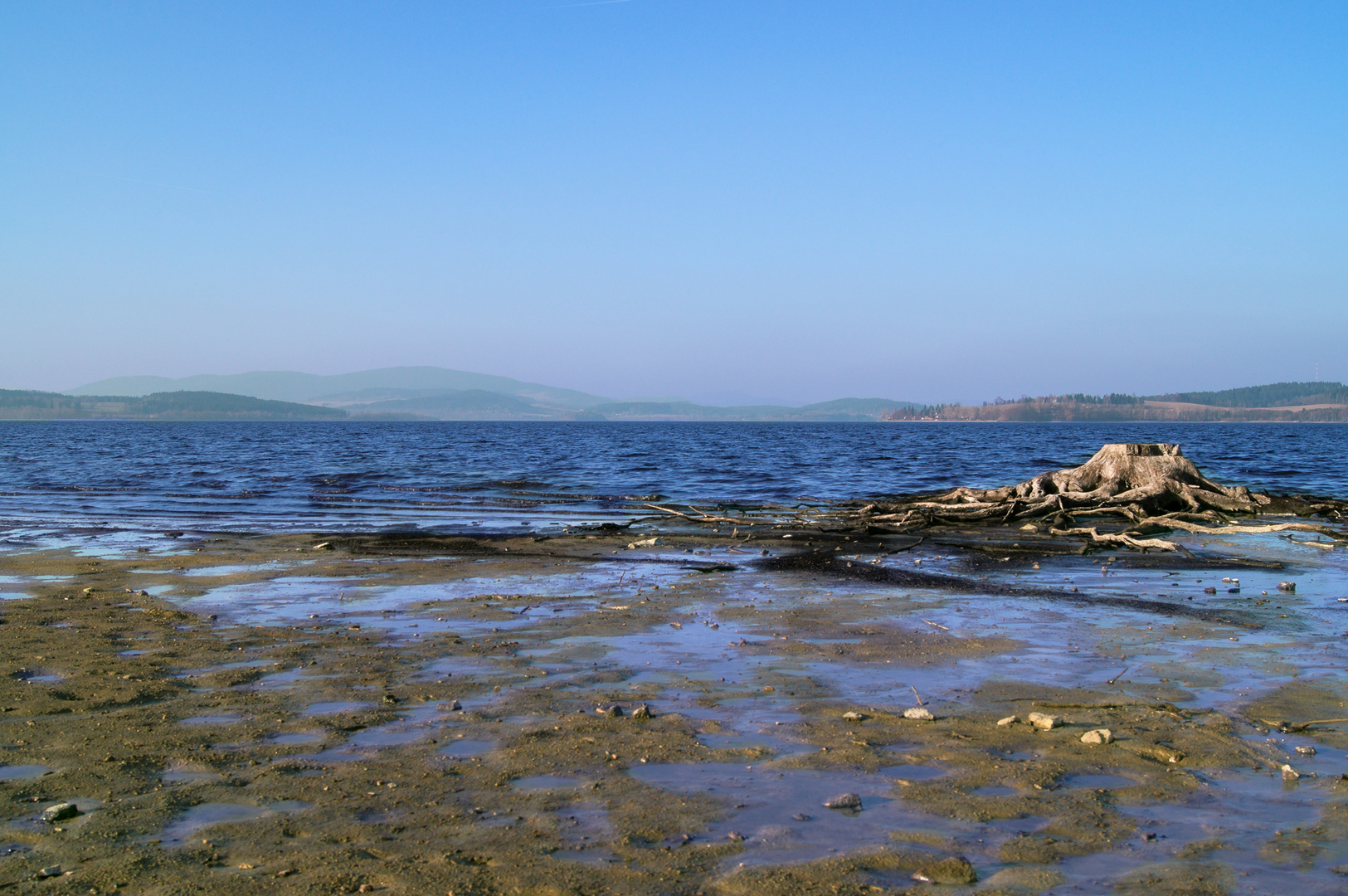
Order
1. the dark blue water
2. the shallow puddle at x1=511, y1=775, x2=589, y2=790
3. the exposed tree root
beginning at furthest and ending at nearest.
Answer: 1. the dark blue water
2. the exposed tree root
3. the shallow puddle at x1=511, y1=775, x2=589, y2=790

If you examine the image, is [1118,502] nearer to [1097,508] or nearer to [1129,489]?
[1097,508]

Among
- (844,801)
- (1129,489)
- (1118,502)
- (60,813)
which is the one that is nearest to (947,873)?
(844,801)

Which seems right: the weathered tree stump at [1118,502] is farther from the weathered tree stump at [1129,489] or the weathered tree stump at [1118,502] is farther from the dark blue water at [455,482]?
the dark blue water at [455,482]

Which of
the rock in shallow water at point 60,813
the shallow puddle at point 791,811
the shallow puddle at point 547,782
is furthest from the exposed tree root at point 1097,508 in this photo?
the rock in shallow water at point 60,813

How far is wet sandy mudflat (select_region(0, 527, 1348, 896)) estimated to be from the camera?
362 cm

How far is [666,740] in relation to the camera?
5.11 meters

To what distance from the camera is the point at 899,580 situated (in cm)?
1123

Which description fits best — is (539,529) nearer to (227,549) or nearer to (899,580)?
(227,549)

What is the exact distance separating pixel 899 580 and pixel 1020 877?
7.87m

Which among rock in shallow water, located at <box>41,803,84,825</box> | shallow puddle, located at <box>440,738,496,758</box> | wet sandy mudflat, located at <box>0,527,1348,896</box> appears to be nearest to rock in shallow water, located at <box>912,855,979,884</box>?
wet sandy mudflat, located at <box>0,527,1348,896</box>

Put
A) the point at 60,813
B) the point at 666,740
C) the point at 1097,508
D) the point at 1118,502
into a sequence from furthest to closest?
the point at 1118,502
the point at 1097,508
the point at 666,740
the point at 60,813

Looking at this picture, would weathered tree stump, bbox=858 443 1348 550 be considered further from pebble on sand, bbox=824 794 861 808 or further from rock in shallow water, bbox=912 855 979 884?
rock in shallow water, bbox=912 855 979 884

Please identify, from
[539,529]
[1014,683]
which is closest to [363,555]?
[539,529]

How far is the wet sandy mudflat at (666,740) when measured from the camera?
11.9ft
